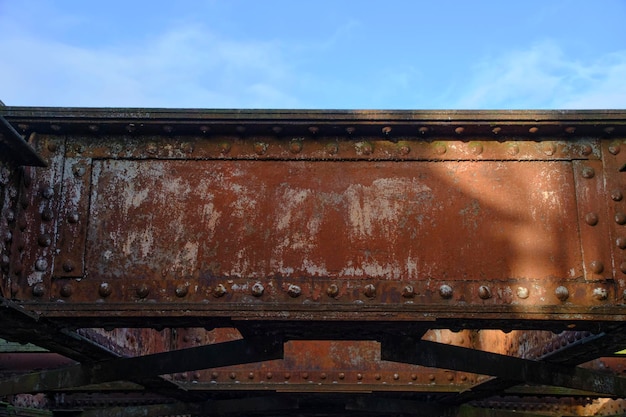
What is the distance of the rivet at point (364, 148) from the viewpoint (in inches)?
272

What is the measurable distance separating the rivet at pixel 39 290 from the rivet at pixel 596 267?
4570 mm

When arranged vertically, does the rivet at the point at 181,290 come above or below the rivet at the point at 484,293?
above

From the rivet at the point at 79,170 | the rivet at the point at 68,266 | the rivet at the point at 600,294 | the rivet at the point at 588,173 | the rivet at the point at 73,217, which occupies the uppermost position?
the rivet at the point at 79,170

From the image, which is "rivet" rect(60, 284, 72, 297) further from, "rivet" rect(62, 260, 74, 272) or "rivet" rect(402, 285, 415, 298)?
"rivet" rect(402, 285, 415, 298)

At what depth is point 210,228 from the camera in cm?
670

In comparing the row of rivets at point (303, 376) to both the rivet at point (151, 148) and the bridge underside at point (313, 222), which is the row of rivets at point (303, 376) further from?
the rivet at point (151, 148)

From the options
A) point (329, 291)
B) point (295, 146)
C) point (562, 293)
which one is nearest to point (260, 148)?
point (295, 146)

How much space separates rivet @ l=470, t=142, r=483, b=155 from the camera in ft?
22.6

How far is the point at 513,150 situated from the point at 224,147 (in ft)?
8.42

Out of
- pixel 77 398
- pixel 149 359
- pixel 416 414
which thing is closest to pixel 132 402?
pixel 77 398

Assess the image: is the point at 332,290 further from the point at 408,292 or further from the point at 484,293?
the point at 484,293

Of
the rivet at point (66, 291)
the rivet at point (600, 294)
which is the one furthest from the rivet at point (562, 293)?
the rivet at point (66, 291)

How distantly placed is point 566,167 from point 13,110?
4.87 metres

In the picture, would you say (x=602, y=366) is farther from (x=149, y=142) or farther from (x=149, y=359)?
(x=149, y=142)
